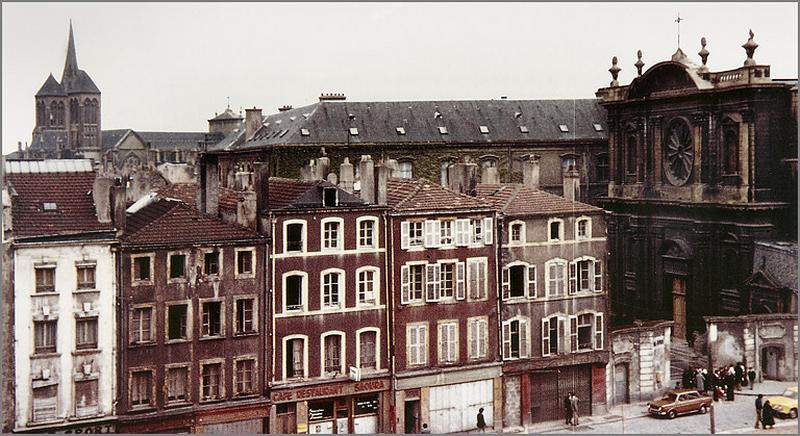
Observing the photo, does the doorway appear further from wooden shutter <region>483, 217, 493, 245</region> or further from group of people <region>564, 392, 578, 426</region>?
wooden shutter <region>483, 217, 493, 245</region>

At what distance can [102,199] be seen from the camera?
62.3 feet

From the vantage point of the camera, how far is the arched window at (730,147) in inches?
817

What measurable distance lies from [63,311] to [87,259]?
1025mm

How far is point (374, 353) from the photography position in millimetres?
20484

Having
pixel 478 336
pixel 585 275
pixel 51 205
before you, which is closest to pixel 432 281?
pixel 478 336

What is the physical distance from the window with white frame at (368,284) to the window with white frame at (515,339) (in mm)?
2791

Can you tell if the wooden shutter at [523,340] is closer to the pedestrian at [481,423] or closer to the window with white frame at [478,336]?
the window with white frame at [478,336]

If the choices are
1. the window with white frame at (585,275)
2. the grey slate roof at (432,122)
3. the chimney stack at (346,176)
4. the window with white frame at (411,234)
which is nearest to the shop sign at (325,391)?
the window with white frame at (411,234)

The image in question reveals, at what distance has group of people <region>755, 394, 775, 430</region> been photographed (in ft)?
64.1

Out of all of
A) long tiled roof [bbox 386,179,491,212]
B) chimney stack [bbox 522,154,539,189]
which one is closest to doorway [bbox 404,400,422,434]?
long tiled roof [bbox 386,179,491,212]

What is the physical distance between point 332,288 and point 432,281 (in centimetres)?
206

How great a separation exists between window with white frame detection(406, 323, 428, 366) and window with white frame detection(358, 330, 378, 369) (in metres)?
0.66

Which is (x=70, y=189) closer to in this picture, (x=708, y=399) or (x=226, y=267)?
(x=226, y=267)

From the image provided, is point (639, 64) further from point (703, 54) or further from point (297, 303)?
point (297, 303)
